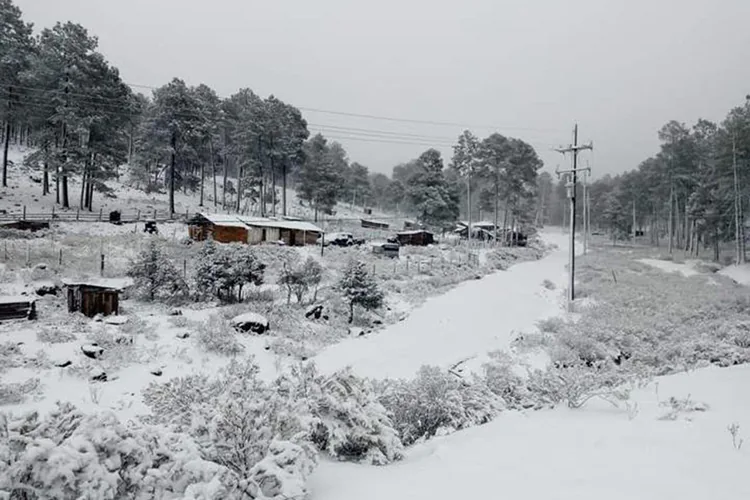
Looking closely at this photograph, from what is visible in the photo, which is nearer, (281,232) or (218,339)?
(218,339)

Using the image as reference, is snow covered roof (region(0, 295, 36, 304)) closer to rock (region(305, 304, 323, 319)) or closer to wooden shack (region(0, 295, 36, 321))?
wooden shack (region(0, 295, 36, 321))

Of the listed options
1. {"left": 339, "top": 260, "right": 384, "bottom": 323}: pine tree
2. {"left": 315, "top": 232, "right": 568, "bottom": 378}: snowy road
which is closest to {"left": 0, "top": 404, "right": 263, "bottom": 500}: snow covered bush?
{"left": 315, "top": 232, "right": 568, "bottom": 378}: snowy road

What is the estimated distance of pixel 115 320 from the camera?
48.8 feet

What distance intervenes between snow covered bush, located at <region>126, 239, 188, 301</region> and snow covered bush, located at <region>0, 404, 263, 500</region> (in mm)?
15662

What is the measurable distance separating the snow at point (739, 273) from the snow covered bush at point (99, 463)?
3675 centimetres

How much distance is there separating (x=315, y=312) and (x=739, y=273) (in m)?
35.1

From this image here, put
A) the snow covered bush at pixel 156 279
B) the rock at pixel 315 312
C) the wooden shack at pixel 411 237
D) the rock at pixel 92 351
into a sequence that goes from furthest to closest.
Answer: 1. the wooden shack at pixel 411 237
2. the snow covered bush at pixel 156 279
3. the rock at pixel 315 312
4. the rock at pixel 92 351

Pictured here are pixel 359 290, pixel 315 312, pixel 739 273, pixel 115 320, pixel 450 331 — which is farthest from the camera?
pixel 739 273

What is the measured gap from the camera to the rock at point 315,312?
59.0 feet

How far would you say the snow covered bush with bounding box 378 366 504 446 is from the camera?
21.9 ft

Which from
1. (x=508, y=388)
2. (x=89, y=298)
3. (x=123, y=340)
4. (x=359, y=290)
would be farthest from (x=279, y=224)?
(x=508, y=388)

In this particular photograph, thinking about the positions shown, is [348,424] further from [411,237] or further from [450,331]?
[411,237]

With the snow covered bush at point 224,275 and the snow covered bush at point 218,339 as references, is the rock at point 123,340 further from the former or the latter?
the snow covered bush at point 224,275

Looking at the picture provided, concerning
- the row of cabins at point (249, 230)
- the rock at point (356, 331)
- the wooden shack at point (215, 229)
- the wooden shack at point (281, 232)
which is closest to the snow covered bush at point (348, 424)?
the rock at point (356, 331)
